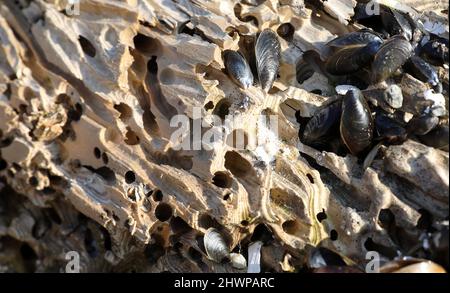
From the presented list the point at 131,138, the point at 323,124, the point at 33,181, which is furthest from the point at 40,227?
the point at 323,124

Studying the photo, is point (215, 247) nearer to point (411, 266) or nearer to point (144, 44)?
point (411, 266)

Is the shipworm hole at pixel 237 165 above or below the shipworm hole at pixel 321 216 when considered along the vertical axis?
above

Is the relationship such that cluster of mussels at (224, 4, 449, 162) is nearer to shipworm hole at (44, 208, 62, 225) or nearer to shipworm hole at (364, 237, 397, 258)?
shipworm hole at (364, 237, 397, 258)

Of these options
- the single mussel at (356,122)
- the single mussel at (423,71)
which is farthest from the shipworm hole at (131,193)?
the single mussel at (423,71)

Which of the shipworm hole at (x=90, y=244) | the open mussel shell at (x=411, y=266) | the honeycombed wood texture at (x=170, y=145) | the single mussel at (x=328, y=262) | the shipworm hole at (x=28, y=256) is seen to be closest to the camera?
the open mussel shell at (x=411, y=266)

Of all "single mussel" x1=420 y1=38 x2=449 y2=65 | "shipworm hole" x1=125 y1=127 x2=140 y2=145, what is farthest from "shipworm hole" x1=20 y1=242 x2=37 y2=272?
"single mussel" x1=420 y1=38 x2=449 y2=65

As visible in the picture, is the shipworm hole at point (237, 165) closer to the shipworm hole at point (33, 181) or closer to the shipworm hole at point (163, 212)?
the shipworm hole at point (163, 212)

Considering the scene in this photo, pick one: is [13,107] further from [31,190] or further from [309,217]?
[309,217]
